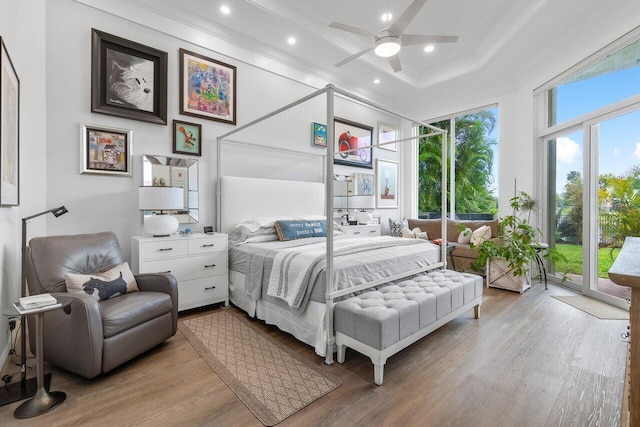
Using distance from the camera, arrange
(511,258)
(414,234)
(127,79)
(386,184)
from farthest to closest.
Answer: (386,184)
(414,234)
(511,258)
(127,79)

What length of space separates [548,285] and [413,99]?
13.5 ft

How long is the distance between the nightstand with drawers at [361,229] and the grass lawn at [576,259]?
2.66 m

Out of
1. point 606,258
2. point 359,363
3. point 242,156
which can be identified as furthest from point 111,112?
point 606,258

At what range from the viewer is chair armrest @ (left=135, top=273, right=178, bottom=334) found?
2.50 meters

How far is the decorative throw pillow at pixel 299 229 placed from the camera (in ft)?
12.0

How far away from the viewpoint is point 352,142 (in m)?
5.65

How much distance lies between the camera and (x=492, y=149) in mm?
5699

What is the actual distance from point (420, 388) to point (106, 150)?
11.5 ft

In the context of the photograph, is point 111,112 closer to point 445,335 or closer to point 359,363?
point 359,363

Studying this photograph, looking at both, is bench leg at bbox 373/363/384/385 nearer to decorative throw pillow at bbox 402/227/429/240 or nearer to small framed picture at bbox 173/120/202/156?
small framed picture at bbox 173/120/202/156

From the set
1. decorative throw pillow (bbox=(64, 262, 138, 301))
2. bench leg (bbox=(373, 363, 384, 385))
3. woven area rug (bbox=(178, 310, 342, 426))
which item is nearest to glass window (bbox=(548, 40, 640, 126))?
bench leg (bbox=(373, 363, 384, 385))

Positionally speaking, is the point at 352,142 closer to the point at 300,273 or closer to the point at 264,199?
the point at 264,199

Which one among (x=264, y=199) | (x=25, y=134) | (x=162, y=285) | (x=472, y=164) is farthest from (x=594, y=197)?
(x=25, y=134)

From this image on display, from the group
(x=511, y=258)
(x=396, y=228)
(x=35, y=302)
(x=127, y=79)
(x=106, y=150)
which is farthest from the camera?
(x=396, y=228)
